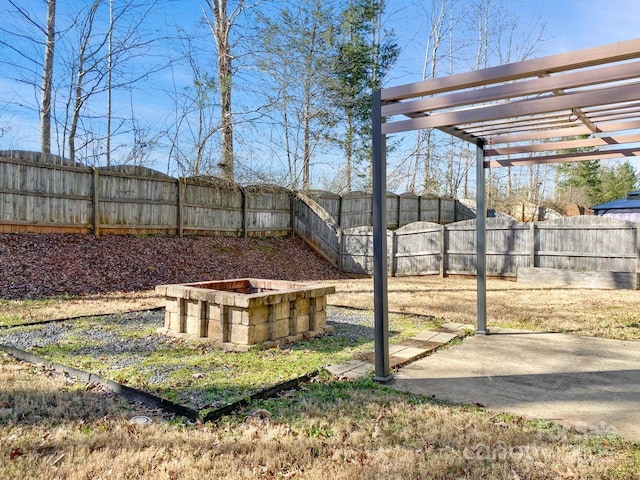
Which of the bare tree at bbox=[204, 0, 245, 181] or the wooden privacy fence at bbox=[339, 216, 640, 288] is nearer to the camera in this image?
the wooden privacy fence at bbox=[339, 216, 640, 288]

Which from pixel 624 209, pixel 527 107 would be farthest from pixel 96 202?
pixel 624 209

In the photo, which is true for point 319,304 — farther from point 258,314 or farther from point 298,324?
point 258,314

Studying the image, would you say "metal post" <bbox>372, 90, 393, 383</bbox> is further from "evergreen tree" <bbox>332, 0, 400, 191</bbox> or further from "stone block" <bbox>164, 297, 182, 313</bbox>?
"evergreen tree" <bbox>332, 0, 400, 191</bbox>

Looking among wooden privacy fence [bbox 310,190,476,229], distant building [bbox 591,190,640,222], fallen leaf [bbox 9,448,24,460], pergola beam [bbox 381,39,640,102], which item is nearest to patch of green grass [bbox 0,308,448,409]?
fallen leaf [bbox 9,448,24,460]

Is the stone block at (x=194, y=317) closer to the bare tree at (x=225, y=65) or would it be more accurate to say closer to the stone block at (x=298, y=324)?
the stone block at (x=298, y=324)

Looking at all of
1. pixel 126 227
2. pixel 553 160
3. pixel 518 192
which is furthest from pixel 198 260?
pixel 518 192

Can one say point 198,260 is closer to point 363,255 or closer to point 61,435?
point 363,255

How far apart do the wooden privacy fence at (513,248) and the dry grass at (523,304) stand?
833 mm

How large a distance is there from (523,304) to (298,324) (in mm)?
4751

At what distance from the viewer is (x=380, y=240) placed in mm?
3680

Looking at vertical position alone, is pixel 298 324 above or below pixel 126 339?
above

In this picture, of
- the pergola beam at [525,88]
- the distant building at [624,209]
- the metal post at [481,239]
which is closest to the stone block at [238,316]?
the pergola beam at [525,88]

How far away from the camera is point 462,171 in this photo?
22.7 m

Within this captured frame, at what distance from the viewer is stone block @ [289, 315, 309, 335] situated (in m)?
5.09
